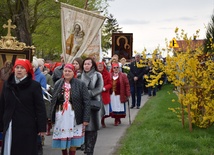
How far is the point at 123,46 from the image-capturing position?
65.0 feet

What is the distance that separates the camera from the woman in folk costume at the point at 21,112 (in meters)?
6.46

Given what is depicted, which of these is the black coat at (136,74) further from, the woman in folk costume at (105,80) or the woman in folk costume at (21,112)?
the woman in folk costume at (21,112)

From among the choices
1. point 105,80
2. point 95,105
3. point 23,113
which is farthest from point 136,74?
point 23,113

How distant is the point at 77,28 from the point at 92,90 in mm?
5077

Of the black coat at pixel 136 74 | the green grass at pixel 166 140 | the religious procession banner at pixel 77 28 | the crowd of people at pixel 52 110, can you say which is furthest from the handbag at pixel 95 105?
the black coat at pixel 136 74

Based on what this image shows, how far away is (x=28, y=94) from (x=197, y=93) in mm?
5011

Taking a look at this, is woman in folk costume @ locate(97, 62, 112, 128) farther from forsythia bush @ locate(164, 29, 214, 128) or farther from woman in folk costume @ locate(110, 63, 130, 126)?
forsythia bush @ locate(164, 29, 214, 128)

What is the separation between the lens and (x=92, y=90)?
8633 mm

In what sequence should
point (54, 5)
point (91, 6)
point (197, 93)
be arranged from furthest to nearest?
1. point (91, 6)
2. point (54, 5)
3. point (197, 93)

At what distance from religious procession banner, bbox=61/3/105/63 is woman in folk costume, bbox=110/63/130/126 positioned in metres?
1.07

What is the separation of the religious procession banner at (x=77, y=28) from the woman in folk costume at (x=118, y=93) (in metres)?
1.07

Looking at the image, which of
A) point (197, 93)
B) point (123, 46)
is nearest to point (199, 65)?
point (197, 93)

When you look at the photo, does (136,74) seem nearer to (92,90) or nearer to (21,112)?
(92,90)

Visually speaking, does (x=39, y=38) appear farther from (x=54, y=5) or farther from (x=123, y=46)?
Result: (x=123, y=46)
